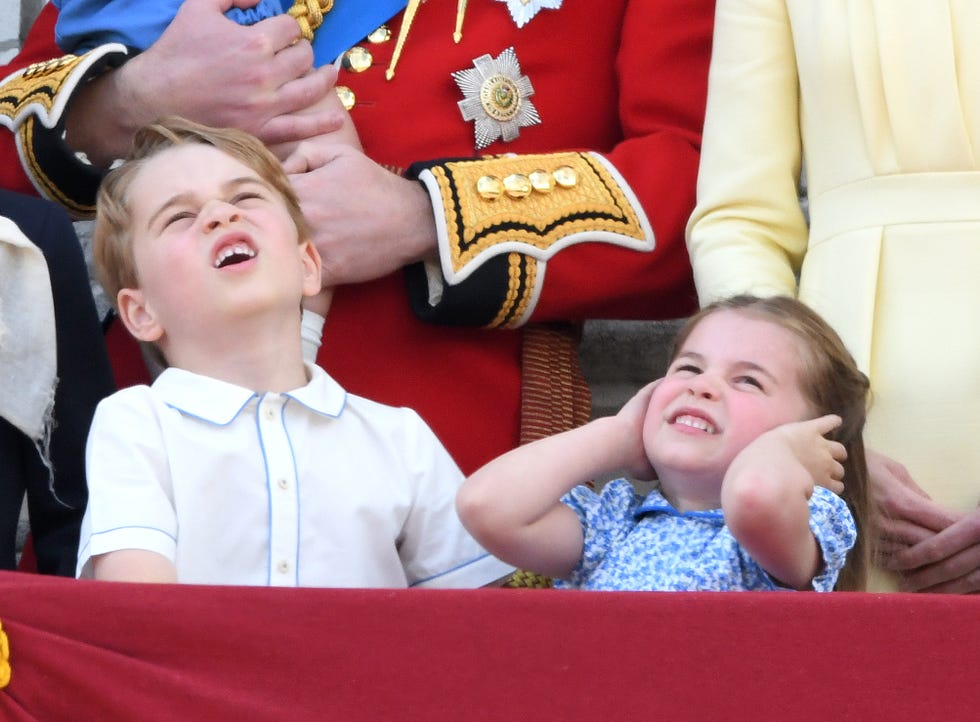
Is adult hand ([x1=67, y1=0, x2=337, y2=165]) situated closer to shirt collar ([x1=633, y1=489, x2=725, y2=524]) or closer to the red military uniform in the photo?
the red military uniform

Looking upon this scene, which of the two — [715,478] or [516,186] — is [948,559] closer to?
[715,478]

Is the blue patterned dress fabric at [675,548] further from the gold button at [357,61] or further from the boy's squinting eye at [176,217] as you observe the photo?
the gold button at [357,61]

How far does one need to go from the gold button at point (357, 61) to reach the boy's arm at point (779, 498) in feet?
3.14

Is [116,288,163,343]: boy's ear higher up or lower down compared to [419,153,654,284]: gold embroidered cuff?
higher up

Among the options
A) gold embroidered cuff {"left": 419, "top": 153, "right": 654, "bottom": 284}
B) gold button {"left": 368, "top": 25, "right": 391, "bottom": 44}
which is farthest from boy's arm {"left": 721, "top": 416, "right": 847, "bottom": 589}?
gold button {"left": 368, "top": 25, "right": 391, "bottom": 44}

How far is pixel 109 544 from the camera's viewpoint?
1.70 meters

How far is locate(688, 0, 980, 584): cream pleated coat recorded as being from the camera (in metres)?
2.01

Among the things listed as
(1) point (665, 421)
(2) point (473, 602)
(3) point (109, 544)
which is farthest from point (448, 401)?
(2) point (473, 602)

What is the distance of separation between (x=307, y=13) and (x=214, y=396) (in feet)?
2.52

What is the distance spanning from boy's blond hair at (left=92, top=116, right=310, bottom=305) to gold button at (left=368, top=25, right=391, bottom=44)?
Result: 36 centimetres

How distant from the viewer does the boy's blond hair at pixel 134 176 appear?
2.00 m

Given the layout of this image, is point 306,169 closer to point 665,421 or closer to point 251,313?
point 251,313

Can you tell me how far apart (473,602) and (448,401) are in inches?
38.5

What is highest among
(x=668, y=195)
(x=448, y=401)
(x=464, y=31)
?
(x=464, y=31)
